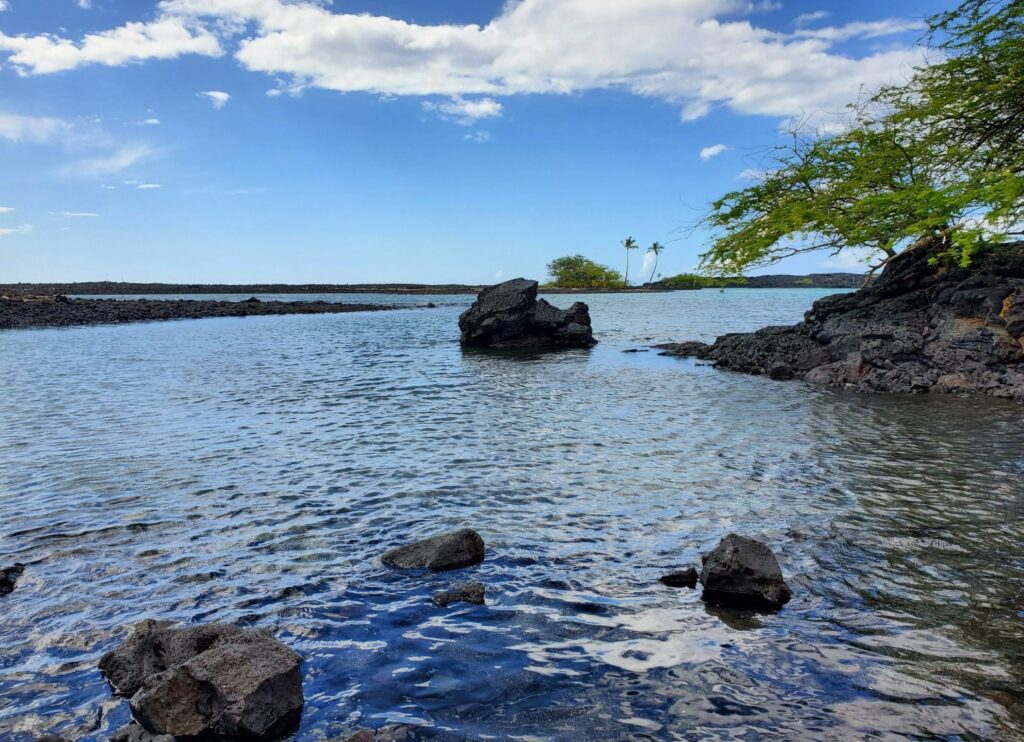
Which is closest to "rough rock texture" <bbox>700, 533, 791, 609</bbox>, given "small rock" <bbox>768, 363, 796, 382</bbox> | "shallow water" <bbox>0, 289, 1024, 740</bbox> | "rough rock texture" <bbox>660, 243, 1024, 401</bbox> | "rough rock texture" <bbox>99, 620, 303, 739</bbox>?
"shallow water" <bbox>0, 289, 1024, 740</bbox>

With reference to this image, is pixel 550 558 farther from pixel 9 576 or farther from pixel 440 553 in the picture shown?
pixel 9 576

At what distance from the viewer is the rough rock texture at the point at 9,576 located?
7.54 m

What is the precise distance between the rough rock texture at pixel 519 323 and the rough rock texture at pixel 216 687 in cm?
3764

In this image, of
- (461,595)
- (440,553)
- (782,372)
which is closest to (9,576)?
(440,553)

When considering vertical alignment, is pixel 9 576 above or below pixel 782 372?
below

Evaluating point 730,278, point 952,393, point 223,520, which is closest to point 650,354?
point 730,278

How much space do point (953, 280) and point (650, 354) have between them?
1561 cm

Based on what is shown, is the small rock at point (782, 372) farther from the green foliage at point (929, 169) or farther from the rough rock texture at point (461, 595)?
the rough rock texture at point (461, 595)

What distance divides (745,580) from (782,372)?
21177 mm

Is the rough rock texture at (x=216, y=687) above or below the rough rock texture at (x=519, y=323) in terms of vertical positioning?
below

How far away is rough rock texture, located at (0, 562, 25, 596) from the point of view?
7543 mm

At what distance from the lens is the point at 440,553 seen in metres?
8.13

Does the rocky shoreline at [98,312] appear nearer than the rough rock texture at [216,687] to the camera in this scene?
No

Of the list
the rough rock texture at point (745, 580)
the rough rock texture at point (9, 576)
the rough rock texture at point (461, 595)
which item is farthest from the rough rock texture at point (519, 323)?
the rough rock texture at point (745, 580)
